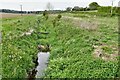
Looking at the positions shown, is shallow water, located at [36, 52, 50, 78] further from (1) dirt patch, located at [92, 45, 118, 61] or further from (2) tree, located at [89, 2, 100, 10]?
(2) tree, located at [89, 2, 100, 10]

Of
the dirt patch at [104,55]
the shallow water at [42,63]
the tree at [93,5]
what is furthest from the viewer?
the tree at [93,5]

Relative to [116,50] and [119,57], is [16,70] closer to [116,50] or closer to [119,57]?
[119,57]

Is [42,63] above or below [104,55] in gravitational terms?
below

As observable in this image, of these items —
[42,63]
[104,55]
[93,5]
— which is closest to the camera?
[104,55]

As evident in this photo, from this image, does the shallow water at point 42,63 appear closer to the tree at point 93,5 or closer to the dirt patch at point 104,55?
the dirt patch at point 104,55

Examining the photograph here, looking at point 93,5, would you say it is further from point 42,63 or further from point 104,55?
point 104,55

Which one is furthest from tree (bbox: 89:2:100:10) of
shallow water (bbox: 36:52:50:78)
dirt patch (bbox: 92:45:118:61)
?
dirt patch (bbox: 92:45:118:61)

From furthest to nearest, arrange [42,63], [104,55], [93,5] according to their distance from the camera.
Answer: [93,5] → [42,63] → [104,55]

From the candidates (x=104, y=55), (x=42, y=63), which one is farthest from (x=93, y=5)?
(x=104, y=55)

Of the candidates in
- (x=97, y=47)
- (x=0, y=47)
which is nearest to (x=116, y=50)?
(x=97, y=47)

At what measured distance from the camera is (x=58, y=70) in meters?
15.9

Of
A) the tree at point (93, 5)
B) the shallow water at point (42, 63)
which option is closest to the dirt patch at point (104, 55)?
the shallow water at point (42, 63)

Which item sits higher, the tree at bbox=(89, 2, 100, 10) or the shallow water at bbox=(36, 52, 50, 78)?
the tree at bbox=(89, 2, 100, 10)

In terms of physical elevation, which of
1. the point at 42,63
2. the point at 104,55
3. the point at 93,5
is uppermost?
the point at 93,5
